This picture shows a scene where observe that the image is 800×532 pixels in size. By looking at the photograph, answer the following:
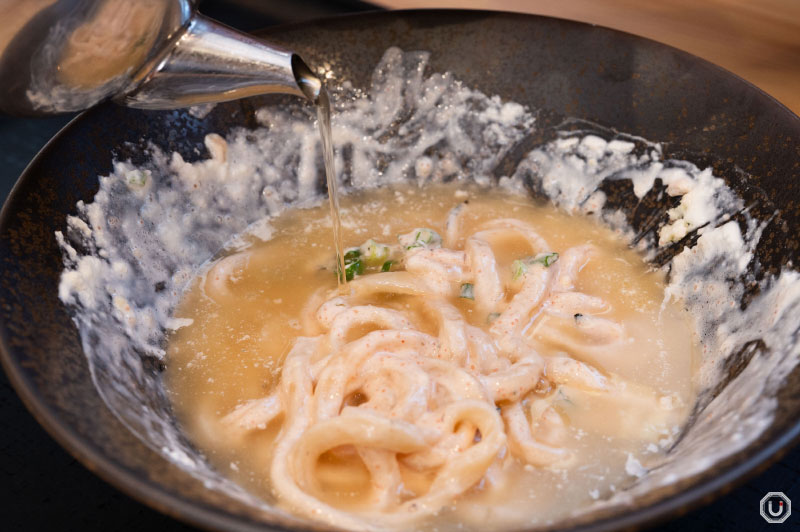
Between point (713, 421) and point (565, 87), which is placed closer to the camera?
point (713, 421)

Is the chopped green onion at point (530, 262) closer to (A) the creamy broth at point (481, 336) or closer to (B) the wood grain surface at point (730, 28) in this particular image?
(A) the creamy broth at point (481, 336)

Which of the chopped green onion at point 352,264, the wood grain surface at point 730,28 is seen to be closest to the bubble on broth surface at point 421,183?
the chopped green onion at point 352,264

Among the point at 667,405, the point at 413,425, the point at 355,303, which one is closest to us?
the point at 413,425

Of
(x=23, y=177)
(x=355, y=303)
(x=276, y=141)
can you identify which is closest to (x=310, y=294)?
(x=355, y=303)

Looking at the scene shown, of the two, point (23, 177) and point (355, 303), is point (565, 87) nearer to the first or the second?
point (355, 303)

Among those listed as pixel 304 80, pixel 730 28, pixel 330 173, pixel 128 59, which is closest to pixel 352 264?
pixel 330 173

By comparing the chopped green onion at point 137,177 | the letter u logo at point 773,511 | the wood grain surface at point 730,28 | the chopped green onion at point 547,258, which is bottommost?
the letter u logo at point 773,511

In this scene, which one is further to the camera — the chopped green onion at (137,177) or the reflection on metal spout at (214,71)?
the chopped green onion at (137,177)
